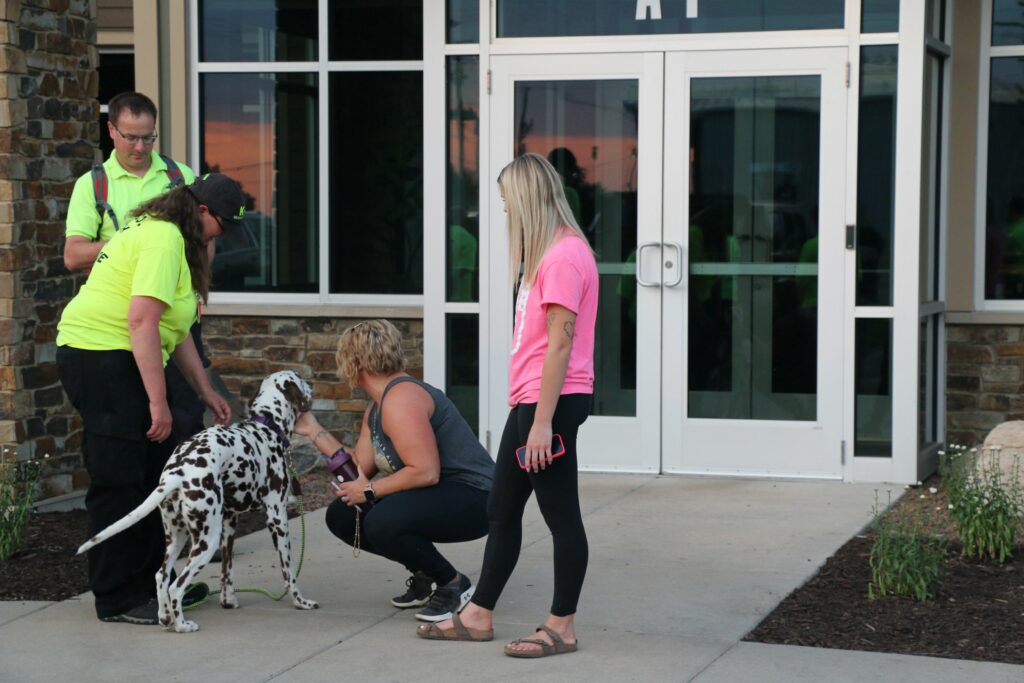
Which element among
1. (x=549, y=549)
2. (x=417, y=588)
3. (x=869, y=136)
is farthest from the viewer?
(x=869, y=136)

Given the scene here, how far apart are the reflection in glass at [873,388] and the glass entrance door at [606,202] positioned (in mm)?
1185

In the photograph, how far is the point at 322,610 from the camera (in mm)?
6020

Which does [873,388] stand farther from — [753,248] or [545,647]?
[545,647]

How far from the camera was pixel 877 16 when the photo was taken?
8.51m

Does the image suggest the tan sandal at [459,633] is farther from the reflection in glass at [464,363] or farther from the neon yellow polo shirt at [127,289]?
the reflection in glass at [464,363]

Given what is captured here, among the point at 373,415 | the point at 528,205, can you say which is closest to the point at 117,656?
the point at 373,415

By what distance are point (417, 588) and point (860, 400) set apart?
369 centimetres

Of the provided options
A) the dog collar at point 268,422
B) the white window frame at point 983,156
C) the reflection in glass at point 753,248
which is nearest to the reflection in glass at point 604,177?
the reflection in glass at point 753,248

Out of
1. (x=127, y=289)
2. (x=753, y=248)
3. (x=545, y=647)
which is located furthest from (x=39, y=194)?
(x=545, y=647)

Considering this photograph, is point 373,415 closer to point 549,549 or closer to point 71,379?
point 71,379

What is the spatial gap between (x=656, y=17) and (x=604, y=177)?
1.01 meters

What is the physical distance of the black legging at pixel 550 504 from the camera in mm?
5156

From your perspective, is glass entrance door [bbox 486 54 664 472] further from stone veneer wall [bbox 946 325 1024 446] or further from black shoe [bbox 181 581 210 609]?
black shoe [bbox 181 581 210 609]

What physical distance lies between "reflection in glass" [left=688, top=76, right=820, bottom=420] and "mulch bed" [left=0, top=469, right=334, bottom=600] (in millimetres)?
2555
